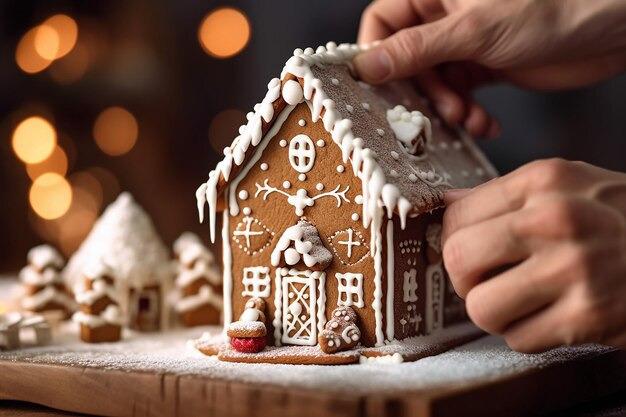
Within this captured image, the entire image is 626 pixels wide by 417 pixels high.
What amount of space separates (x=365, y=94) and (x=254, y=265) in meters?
0.46

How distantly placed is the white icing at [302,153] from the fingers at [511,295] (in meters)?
0.44

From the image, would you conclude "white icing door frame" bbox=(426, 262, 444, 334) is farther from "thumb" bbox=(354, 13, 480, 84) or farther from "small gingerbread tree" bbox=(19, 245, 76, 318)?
"small gingerbread tree" bbox=(19, 245, 76, 318)

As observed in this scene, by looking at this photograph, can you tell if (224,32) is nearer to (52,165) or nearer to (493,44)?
(52,165)

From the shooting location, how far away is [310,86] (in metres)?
1.69

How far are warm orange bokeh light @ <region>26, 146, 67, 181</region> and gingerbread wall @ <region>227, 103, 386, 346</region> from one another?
2.52 meters

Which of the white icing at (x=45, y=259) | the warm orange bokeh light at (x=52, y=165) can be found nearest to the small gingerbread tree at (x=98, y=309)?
the white icing at (x=45, y=259)

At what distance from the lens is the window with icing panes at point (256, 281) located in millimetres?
1806

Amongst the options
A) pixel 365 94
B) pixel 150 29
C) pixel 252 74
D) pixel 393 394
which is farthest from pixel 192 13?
pixel 393 394

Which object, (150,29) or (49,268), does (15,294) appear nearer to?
(49,268)

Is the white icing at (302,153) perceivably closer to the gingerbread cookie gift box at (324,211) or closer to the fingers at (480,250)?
the gingerbread cookie gift box at (324,211)

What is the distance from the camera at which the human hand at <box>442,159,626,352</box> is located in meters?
1.42

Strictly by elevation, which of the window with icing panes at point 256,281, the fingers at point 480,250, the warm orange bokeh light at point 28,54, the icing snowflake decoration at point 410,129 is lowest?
the window with icing panes at point 256,281

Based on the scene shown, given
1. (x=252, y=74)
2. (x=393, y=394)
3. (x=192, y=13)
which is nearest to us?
(x=393, y=394)

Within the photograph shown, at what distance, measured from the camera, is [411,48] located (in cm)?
202
